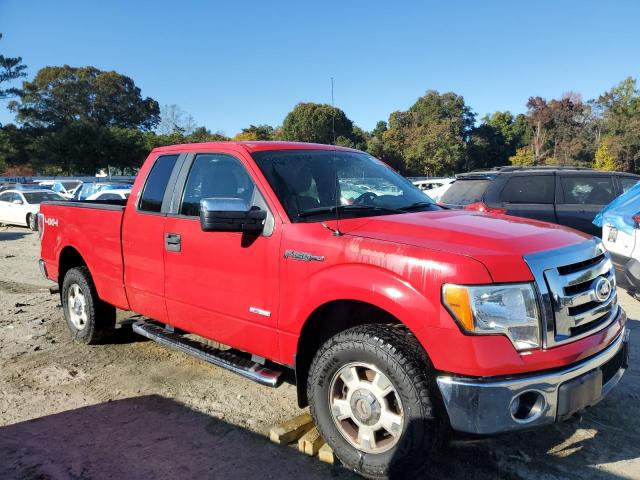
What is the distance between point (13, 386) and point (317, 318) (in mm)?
2968

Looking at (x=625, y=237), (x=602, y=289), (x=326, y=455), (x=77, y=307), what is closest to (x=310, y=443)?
(x=326, y=455)

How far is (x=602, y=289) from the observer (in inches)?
112

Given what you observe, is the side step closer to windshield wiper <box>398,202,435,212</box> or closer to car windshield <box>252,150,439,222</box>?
car windshield <box>252,150,439,222</box>

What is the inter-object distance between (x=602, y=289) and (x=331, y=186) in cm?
180

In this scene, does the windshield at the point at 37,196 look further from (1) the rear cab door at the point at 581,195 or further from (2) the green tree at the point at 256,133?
(2) the green tree at the point at 256,133

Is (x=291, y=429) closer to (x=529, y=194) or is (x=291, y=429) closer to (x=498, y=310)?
(x=498, y=310)

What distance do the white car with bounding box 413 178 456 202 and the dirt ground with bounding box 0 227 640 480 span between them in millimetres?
4448

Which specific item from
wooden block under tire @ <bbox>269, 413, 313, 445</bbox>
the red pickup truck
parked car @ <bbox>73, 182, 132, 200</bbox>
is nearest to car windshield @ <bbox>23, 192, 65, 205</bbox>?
parked car @ <bbox>73, 182, 132, 200</bbox>

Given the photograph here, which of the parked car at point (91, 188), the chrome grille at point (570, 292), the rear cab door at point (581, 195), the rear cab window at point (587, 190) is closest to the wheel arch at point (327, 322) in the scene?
the chrome grille at point (570, 292)

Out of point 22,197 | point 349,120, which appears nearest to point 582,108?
point 349,120

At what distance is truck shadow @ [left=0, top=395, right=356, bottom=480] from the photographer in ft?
9.73

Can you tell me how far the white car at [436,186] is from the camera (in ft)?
34.9

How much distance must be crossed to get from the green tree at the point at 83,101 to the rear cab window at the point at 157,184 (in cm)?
6140

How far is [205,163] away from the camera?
396 cm
